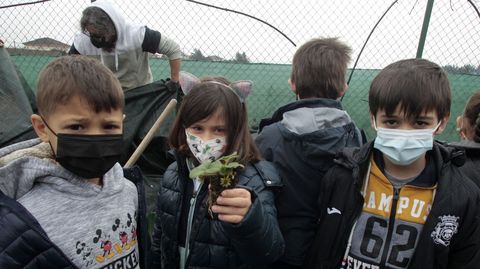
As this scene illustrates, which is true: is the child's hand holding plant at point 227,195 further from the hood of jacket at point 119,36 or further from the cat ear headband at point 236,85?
the hood of jacket at point 119,36

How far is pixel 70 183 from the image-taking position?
136cm

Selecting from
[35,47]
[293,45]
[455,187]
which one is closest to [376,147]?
[455,187]

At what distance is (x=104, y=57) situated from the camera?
11.7ft

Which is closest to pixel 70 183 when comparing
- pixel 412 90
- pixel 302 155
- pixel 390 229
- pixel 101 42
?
pixel 302 155

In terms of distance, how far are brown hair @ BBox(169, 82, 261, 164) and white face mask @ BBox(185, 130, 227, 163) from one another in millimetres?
40

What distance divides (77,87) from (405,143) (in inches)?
53.9

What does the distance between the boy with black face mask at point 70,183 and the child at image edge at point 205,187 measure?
0.25 m

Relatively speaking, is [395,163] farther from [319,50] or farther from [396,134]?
[319,50]

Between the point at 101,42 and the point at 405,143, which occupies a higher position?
the point at 101,42

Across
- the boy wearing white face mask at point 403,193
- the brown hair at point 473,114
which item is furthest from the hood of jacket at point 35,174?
the brown hair at point 473,114

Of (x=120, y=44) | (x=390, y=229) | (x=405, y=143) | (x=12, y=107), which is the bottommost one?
(x=12, y=107)

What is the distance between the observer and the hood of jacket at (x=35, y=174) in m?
1.26

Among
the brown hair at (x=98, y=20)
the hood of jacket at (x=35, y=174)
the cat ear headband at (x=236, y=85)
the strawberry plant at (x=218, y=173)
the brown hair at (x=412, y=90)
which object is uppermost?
the brown hair at (x=98, y=20)

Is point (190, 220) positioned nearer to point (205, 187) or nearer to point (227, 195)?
point (205, 187)
